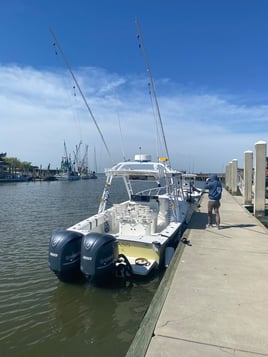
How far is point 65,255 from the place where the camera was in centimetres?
651

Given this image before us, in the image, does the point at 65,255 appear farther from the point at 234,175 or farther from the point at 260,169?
the point at 234,175

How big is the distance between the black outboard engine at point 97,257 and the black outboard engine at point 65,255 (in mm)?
349

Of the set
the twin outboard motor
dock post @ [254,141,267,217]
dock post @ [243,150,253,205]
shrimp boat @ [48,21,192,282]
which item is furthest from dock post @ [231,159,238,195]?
the twin outboard motor

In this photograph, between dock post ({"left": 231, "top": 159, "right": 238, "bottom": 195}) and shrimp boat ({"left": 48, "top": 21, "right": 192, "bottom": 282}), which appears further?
dock post ({"left": 231, "top": 159, "right": 238, "bottom": 195})

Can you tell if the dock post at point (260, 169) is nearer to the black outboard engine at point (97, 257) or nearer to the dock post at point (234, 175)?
the black outboard engine at point (97, 257)

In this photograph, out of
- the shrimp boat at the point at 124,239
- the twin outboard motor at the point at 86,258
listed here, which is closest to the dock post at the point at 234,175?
the shrimp boat at the point at 124,239

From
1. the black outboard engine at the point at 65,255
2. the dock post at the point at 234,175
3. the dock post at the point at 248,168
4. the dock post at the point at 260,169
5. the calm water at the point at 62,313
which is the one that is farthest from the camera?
the dock post at the point at 234,175

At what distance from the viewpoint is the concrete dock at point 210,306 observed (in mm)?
3447

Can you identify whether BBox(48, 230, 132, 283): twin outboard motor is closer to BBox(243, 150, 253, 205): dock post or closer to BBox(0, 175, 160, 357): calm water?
BBox(0, 175, 160, 357): calm water

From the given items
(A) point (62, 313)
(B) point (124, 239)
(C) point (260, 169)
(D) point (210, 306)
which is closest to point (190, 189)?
(C) point (260, 169)

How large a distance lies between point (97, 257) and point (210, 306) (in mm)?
2635

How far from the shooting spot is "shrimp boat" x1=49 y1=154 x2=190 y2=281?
6.39 m

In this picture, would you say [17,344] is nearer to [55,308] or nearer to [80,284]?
[55,308]

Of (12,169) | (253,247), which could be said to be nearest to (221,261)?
(253,247)
